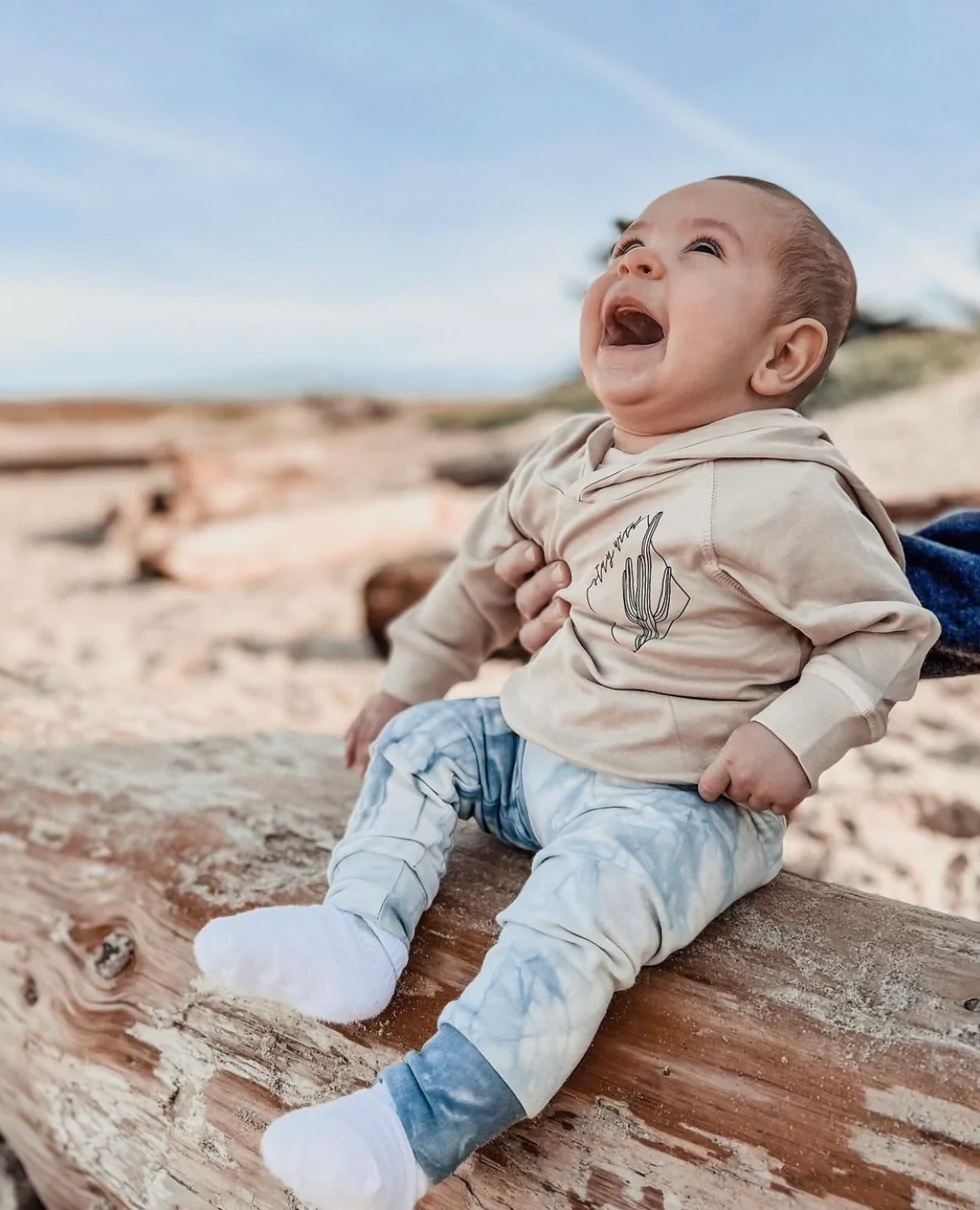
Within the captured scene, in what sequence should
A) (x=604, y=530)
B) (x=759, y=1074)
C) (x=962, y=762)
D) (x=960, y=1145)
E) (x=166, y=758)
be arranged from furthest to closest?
(x=962, y=762), (x=166, y=758), (x=604, y=530), (x=759, y=1074), (x=960, y=1145)

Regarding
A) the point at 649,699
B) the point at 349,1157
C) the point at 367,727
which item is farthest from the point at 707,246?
the point at 349,1157

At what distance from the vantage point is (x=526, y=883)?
1446mm

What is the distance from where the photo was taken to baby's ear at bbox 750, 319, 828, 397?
61.9 inches

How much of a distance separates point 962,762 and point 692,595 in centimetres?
211

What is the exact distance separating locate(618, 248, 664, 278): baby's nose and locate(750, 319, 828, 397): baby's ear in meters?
0.19

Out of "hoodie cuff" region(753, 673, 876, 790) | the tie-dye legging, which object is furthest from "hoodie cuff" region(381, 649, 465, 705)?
"hoodie cuff" region(753, 673, 876, 790)

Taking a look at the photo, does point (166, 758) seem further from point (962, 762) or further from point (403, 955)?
point (962, 762)

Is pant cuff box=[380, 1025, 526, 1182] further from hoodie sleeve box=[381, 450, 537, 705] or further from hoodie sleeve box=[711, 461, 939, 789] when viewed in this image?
hoodie sleeve box=[381, 450, 537, 705]

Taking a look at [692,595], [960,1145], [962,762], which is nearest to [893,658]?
[692,595]

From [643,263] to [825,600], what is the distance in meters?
0.54

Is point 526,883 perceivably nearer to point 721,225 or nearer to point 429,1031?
point 429,1031

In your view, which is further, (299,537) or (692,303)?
(299,537)

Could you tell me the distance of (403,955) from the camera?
58.4 inches

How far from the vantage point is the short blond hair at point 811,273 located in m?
1.55
